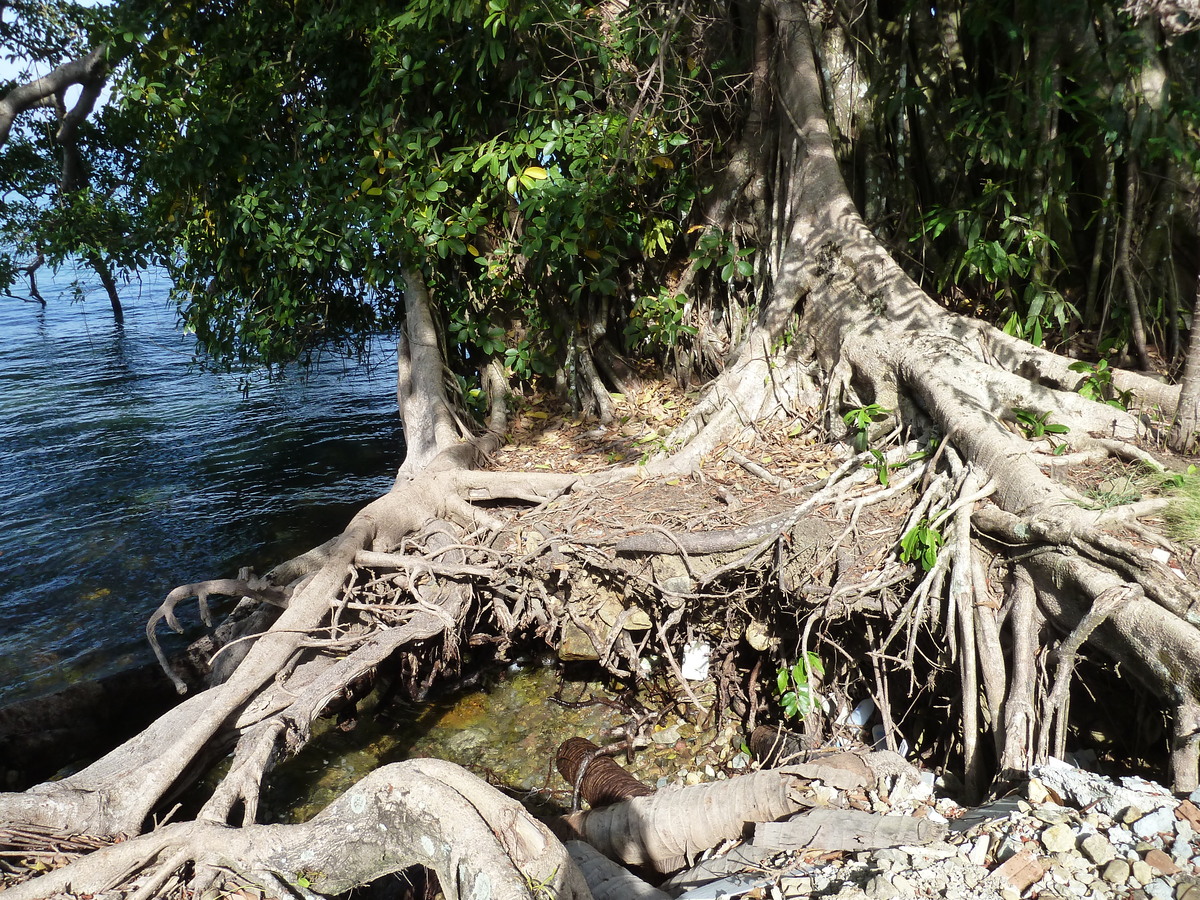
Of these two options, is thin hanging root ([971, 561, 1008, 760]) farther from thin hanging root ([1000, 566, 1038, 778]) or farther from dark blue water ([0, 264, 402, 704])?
dark blue water ([0, 264, 402, 704])

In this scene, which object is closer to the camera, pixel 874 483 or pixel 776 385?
pixel 874 483

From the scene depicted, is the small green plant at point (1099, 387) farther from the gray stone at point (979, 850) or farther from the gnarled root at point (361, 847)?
the gnarled root at point (361, 847)

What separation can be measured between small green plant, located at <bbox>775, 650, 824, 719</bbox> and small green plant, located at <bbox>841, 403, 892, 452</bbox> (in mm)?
1377

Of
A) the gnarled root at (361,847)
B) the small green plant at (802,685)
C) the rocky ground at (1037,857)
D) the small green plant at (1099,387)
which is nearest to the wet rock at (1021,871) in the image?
the rocky ground at (1037,857)

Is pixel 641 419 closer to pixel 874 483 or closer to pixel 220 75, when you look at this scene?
pixel 874 483

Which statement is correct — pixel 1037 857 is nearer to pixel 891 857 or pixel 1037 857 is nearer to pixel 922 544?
pixel 891 857

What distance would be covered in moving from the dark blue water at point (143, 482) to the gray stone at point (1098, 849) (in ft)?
20.6

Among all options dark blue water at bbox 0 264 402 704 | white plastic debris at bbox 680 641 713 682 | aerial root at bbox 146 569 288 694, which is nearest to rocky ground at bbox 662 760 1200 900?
white plastic debris at bbox 680 641 713 682

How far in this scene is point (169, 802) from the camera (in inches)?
161

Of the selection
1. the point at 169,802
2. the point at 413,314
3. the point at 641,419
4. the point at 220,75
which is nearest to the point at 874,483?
the point at 641,419

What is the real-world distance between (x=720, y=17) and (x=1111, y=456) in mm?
4491

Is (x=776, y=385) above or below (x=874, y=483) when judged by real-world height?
above

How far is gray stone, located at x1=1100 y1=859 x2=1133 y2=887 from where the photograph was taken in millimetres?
2498

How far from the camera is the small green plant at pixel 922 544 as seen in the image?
406cm
